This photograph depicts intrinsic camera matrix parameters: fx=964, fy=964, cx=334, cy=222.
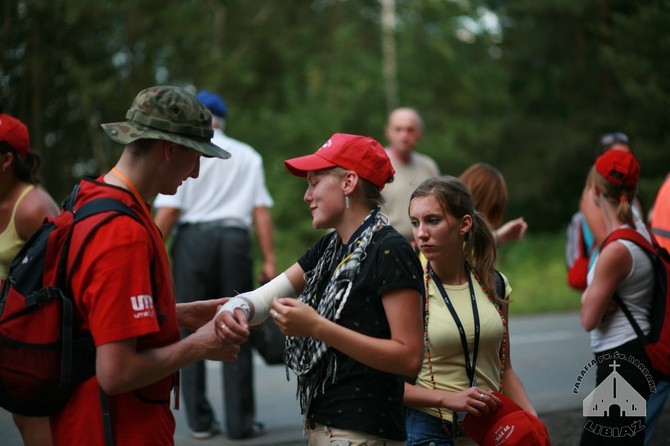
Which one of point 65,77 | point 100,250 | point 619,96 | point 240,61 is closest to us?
point 100,250

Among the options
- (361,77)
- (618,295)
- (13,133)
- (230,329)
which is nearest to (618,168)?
(618,295)

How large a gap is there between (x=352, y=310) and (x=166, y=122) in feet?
2.85

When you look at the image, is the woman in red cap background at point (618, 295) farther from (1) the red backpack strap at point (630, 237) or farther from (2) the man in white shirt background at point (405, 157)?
(2) the man in white shirt background at point (405, 157)

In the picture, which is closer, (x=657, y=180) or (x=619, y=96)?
(x=657, y=180)

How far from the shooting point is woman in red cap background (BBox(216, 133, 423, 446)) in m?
3.11

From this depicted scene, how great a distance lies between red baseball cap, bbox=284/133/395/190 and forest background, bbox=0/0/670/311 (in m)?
7.44

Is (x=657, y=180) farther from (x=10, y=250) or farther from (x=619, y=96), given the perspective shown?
(x=10, y=250)

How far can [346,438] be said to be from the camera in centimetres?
324

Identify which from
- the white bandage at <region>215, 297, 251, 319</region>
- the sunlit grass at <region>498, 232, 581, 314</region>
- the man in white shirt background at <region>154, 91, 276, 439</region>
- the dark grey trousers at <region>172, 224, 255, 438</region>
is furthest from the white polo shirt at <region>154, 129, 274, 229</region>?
the sunlit grass at <region>498, 232, 581, 314</region>

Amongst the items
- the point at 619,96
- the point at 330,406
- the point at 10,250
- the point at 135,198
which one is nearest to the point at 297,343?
the point at 330,406

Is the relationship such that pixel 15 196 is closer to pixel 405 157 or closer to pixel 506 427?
pixel 506 427

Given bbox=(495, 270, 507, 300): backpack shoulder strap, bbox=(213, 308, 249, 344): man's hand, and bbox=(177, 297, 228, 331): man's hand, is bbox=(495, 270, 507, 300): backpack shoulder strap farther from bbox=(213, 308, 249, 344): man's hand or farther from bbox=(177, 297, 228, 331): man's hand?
bbox=(213, 308, 249, 344): man's hand

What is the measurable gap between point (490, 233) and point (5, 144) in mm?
2337

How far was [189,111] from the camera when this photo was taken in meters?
3.11
